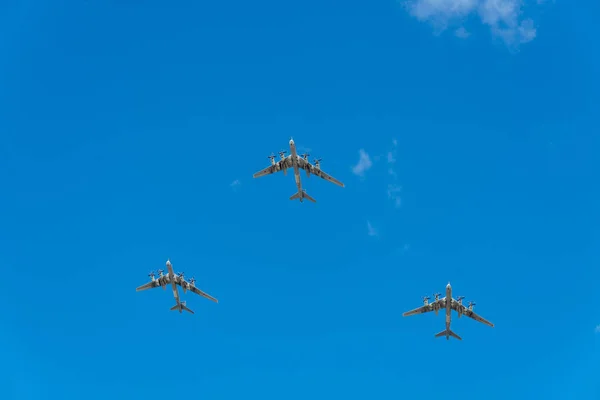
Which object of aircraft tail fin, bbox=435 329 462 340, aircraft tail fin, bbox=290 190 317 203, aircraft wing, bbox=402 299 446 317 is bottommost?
aircraft tail fin, bbox=435 329 462 340

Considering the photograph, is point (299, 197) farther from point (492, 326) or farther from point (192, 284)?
point (492, 326)

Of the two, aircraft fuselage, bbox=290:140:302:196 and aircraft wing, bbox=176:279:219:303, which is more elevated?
aircraft fuselage, bbox=290:140:302:196

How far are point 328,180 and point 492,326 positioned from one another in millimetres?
42038

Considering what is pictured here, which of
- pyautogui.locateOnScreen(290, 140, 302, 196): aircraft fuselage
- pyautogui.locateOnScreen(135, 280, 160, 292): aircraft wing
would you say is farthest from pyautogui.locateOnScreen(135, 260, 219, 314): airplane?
pyautogui.locateOnScreen(290, 140, 302, 196): aircraft fuselage

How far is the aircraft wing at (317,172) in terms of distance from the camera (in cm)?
15600

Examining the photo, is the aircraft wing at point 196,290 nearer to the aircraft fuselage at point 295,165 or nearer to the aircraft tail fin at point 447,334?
the aircraft fuselage at point 295,165

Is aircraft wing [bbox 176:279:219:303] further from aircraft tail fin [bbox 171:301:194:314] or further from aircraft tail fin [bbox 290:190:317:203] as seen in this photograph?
aircraft tail fin [bbox 290:190:317:203]

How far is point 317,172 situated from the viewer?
15750cm

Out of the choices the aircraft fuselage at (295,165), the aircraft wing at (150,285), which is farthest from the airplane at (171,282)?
the aircraft fuselage at (295,165)

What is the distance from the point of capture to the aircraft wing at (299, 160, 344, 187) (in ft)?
512

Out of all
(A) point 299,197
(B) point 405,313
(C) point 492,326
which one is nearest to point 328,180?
(A) point 299,197

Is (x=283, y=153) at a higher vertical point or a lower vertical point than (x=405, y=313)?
higher

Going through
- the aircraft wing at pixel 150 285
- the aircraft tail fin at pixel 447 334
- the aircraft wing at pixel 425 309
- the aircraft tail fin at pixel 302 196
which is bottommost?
the aircraft tail fin at pixel 447 334

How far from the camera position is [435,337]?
532 feet
